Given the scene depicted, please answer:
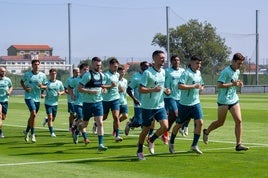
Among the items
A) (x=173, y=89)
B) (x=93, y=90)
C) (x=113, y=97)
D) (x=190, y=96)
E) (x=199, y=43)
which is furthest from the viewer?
(x=199, y=43)

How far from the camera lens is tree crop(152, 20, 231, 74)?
99.8 metres

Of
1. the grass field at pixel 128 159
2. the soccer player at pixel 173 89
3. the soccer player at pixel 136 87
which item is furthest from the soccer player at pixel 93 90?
the soccer player at pixel 173 89

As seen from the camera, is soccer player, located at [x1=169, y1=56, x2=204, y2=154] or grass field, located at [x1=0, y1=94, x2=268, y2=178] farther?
soccer player, located at [x1=169, y1=56, x2=204, y2=154]

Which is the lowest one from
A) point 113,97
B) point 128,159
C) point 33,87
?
point 128,159

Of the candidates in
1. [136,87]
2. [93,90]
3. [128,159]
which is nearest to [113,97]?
[136,87]

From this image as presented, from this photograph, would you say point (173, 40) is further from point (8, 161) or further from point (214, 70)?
point (8, 161)

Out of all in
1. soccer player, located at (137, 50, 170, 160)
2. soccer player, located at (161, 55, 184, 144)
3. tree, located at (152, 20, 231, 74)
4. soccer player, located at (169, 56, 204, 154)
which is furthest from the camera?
tree, located at (152, 20, 231, 74)

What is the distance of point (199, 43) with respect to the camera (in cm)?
10125

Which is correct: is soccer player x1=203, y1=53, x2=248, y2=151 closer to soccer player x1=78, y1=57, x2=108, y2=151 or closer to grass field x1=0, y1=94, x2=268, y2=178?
grass field x1=0, y1=94, x2=268, y2=178

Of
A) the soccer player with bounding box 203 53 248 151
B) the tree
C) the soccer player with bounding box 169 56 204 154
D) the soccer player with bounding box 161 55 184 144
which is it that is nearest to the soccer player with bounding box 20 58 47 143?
the soccer player with bounding box 161 55 184 144

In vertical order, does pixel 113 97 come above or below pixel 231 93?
below

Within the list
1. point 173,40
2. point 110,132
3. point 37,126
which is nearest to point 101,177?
point 110,132

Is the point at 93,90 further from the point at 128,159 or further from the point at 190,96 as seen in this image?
the point at 128,159

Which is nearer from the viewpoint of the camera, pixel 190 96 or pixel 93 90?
pixel 190 96
